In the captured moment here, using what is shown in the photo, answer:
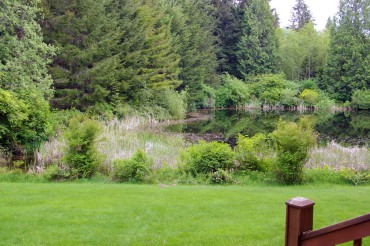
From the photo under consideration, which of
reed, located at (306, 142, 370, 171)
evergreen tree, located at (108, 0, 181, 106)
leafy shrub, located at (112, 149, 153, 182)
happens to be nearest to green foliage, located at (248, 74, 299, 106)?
evergreen tree, located at (108, 0, 181, 106)

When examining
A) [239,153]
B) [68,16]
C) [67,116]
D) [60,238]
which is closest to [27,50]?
A: [67,116]

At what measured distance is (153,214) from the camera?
22.0 ft

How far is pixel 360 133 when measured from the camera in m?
25.1

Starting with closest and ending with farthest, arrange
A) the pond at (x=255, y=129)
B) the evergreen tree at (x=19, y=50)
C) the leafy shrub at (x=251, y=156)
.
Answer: the leafy shrub at (x=251, y=156)
the evergreen tree at (x=19, y=50)
the pond at (x=255, y=129)

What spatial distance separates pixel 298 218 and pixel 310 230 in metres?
0.15

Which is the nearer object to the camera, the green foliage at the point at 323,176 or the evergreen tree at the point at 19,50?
the green foliage at the point at 323,176

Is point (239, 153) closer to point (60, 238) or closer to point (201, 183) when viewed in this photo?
point (201, 183)

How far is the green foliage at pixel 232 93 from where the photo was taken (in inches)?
1800

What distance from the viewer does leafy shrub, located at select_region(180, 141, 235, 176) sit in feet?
38.2

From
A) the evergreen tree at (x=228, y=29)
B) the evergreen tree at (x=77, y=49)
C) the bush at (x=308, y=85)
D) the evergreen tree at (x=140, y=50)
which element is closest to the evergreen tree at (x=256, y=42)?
the evergreen tree at (x=228, y=29)

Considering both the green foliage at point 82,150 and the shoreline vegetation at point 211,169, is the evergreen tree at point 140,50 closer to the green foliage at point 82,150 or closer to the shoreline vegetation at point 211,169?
the shoreline vegetation at point 211,169

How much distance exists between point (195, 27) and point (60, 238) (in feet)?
128

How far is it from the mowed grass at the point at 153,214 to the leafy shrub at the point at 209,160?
2.41 metres

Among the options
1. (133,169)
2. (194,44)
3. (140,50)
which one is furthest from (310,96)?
(133,169)
